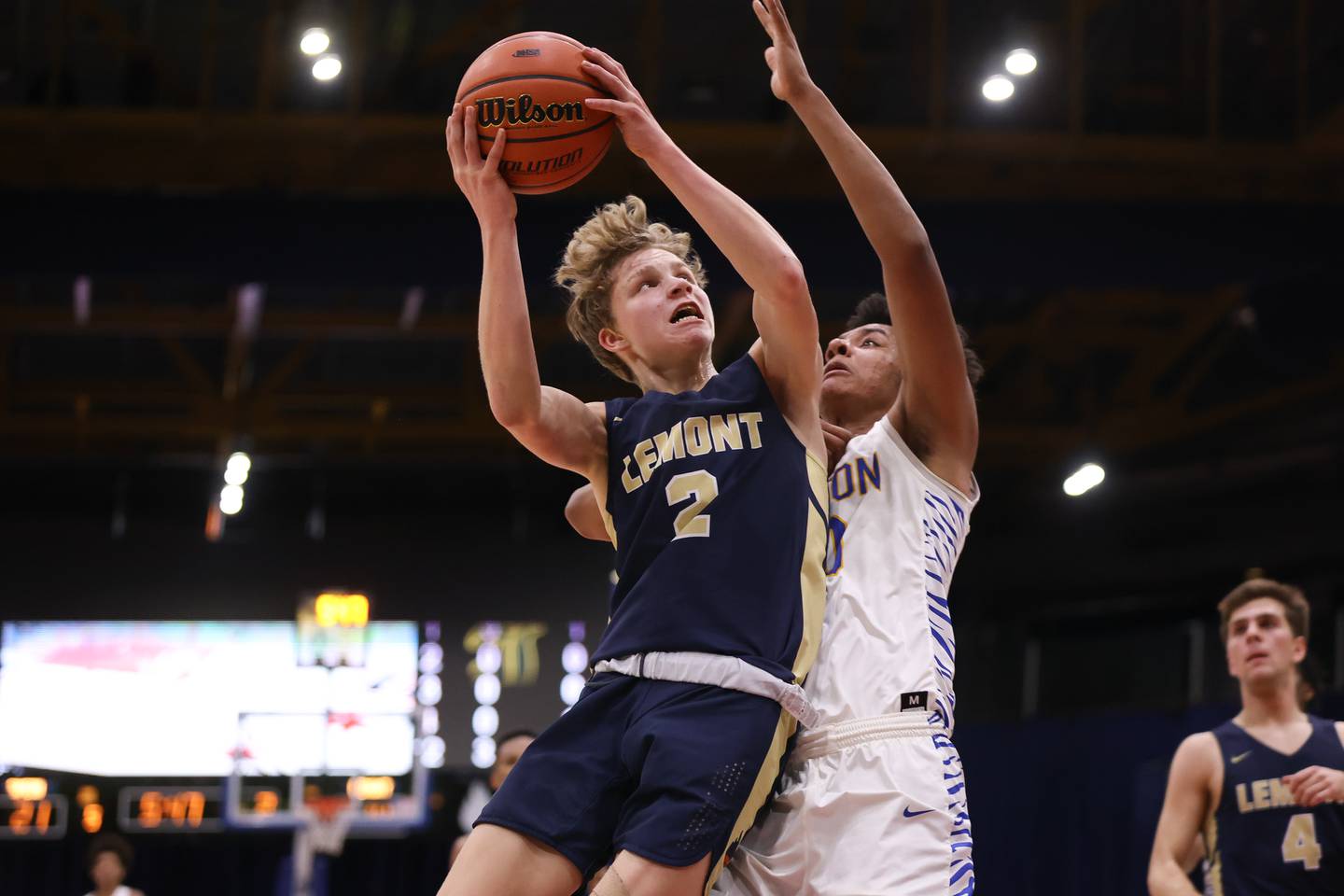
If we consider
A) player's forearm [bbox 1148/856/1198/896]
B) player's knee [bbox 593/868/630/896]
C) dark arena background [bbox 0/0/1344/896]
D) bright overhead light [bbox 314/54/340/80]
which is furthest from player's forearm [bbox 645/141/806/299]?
bright overhead light [bbox 314/54/340/80]

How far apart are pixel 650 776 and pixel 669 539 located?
0.48 m

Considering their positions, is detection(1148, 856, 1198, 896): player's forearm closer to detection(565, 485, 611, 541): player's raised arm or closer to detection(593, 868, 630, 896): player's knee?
detection(565, 485, 611, 541): player's raised arm

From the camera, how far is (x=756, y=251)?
9.80 feet

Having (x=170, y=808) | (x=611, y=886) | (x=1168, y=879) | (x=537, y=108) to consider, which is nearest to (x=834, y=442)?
(x=537, y=108)

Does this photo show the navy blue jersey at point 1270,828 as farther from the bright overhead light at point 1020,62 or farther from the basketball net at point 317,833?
the basketball net at point 317,833

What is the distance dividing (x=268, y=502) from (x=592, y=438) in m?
13.9

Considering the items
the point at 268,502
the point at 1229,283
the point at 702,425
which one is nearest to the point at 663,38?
the point at 1229,283

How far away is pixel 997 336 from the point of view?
44.4 ft

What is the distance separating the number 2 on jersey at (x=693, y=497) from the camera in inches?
115

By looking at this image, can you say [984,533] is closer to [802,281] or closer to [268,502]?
[268,502]

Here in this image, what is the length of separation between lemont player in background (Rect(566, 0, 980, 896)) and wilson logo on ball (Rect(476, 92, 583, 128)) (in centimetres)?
45

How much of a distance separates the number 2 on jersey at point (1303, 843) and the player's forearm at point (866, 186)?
9.33 ft

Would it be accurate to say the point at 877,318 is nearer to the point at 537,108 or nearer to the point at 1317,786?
the point at 537,108

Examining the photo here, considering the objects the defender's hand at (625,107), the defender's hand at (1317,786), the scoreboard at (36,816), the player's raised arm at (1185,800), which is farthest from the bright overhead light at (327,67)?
the scoreboard at (36,816)
